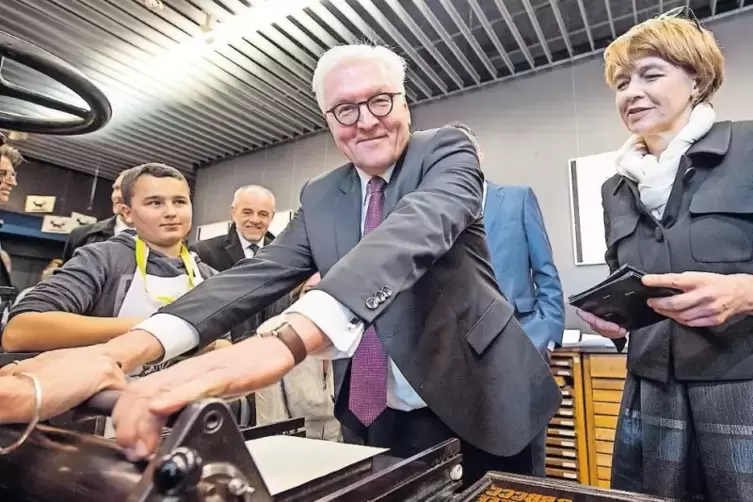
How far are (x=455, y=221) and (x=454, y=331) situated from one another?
244mm

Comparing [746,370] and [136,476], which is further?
[746,370]

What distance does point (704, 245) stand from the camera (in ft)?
3.51

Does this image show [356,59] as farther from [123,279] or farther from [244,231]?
[244,231]

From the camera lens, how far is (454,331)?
1015 mm

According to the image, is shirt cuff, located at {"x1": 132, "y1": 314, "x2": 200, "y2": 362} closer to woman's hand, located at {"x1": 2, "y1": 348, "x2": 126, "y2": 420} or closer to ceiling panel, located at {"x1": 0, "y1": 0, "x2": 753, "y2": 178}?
woman's hand, located at {"x1": 2, "y1": 348, "x2": 126, "y2": 420}

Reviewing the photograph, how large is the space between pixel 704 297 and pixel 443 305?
463 mm

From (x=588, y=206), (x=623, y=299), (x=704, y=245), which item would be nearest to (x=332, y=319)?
(x=623, y=299)

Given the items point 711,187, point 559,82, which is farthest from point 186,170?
point 711,187

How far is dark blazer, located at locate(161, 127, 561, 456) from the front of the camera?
3.07 ft

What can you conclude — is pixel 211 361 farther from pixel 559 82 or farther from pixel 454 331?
pixel 559 82

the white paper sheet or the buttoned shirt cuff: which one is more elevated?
the buttoned shirt cuff

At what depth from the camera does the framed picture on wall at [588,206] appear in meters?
3.60

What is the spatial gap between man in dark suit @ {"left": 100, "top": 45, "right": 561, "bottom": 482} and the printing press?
0.22 m

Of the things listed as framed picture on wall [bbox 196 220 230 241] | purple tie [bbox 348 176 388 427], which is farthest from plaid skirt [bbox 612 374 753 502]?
framed picture on wall [bbox 196 220 230 241]
